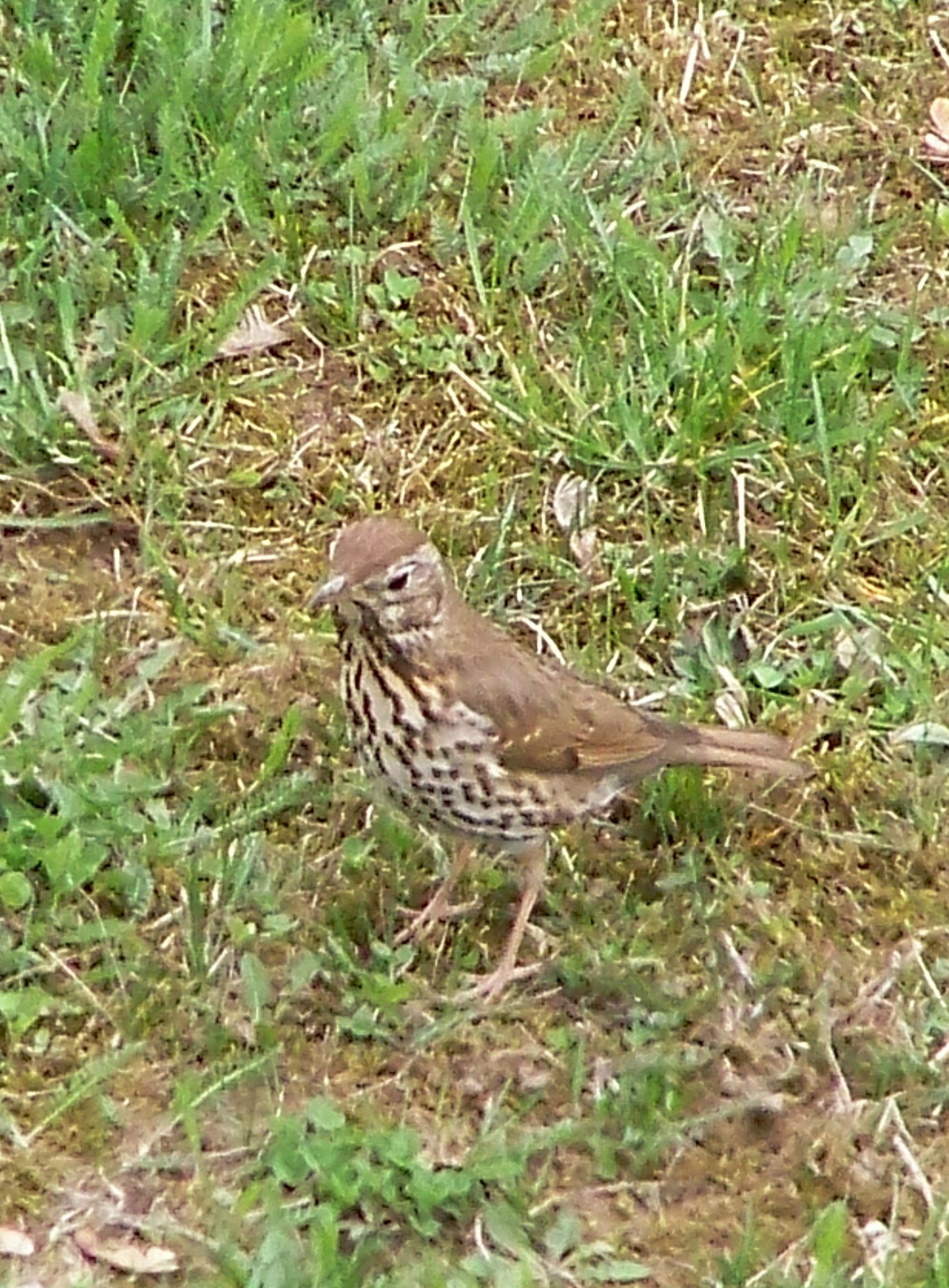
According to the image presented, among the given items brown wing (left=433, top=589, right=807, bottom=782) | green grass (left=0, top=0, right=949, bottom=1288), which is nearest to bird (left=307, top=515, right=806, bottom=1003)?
brown wing (left=433, top=589, right=807, bottom=782)

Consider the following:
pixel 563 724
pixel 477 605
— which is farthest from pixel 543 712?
pixel 477 605

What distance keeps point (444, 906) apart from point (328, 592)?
760 mm

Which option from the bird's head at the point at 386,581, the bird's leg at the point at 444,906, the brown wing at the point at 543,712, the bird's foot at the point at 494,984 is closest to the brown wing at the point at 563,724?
the brown wing at the point at 543,712

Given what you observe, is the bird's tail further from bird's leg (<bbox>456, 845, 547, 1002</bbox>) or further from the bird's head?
the bird's head

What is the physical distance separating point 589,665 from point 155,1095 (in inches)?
50.7

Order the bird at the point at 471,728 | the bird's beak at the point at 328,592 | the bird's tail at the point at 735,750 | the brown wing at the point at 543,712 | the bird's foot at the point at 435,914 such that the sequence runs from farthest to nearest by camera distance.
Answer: the bird's tail at the point at 735,750 → the bird's foot at the point at 435,914 → the brown wing at the point at 543,712 → the bird at the point at 471,728 → the bird's beak at the point at 328,592

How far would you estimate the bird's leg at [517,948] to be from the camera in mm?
4199

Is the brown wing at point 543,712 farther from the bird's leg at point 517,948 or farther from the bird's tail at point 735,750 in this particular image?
the bird's leg at point 517,948

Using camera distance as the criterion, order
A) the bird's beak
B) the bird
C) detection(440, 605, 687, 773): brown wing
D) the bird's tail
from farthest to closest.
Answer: the bird's tail, detection(440, 605, 687, 773): brown wing, the bird, the bird's beak

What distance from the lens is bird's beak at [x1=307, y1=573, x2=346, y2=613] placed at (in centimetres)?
385

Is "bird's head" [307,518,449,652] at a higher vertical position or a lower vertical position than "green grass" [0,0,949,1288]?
higher

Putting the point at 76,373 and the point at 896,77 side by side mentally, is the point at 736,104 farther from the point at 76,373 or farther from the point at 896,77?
the point at 76,373

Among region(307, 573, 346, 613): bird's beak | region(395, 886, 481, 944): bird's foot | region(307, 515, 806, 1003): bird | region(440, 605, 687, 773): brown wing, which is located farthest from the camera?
region(395, 886, 481, 944): bird's foot

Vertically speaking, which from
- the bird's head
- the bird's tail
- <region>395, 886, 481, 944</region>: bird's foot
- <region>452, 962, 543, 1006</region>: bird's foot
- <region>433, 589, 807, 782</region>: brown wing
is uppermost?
the bird's head
